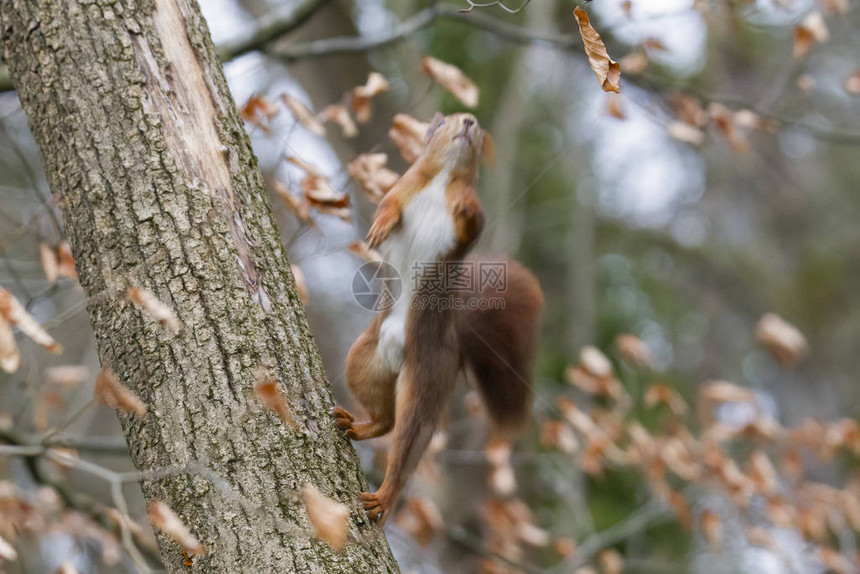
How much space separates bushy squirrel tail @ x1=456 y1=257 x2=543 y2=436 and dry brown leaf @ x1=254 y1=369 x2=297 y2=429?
85 centimetres

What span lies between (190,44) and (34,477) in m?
2.11

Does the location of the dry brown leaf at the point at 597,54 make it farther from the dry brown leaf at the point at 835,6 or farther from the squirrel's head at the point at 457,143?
the dry brown leaf at the point at 835,6

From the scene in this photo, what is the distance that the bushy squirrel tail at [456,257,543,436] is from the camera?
241 centimetres

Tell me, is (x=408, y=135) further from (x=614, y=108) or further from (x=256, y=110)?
(x=614, y=108)

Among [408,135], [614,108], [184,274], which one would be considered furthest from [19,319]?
[614,108]

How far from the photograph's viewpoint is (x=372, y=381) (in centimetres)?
204

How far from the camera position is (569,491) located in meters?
4.76

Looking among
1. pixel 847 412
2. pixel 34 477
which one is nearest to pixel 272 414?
pixel 34 477

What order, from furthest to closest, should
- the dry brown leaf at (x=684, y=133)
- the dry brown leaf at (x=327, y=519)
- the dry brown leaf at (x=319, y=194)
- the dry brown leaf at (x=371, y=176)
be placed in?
the dry brown leaf at (x=684, y=133)
the dry brown leaf at (x=371, y=176)
the dry brown leaf at (x=319, y=194)
the dry brown leaf at (x=327, y=519)

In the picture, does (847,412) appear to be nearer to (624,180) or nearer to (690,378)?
(690,378)

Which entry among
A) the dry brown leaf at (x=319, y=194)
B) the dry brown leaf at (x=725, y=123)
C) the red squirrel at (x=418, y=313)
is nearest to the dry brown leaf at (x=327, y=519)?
the red squirrel at (x=418, y=313)

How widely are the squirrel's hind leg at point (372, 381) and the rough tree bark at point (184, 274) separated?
0.34 m

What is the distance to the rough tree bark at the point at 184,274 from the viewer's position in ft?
4.97

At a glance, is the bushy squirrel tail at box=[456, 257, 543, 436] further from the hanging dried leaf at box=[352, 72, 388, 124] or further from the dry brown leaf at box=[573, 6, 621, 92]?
the dry brown leaf at box=[573, 6, 621, 92]
